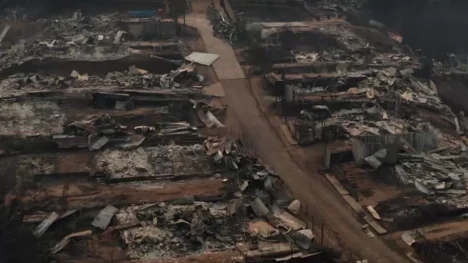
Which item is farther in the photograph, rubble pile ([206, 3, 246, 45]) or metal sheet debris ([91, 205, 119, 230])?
rubble pile ([206, 3, 246, 45])

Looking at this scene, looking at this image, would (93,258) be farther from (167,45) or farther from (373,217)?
(167,45)

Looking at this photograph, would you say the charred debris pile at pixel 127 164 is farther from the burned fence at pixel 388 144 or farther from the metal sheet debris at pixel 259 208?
the burned fence at pixel 388 144

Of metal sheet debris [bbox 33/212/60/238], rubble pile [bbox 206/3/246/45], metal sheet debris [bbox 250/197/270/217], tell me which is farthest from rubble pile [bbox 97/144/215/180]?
rubble pile [bbox 206/3/246/45]

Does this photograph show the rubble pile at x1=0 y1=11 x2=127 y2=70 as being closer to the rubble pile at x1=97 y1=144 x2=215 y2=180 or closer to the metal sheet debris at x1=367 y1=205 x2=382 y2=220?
the rubble pile at x1=97 y1=144 x2=215 y2=180

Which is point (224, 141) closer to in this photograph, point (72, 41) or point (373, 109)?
point (373, 109)

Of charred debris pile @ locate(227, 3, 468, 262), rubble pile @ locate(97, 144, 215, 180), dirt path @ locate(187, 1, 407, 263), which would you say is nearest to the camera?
dirt path @ locate(187, 1, 407, 263)

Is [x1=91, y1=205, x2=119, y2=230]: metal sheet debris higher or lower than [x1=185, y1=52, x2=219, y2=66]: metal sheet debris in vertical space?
lower
